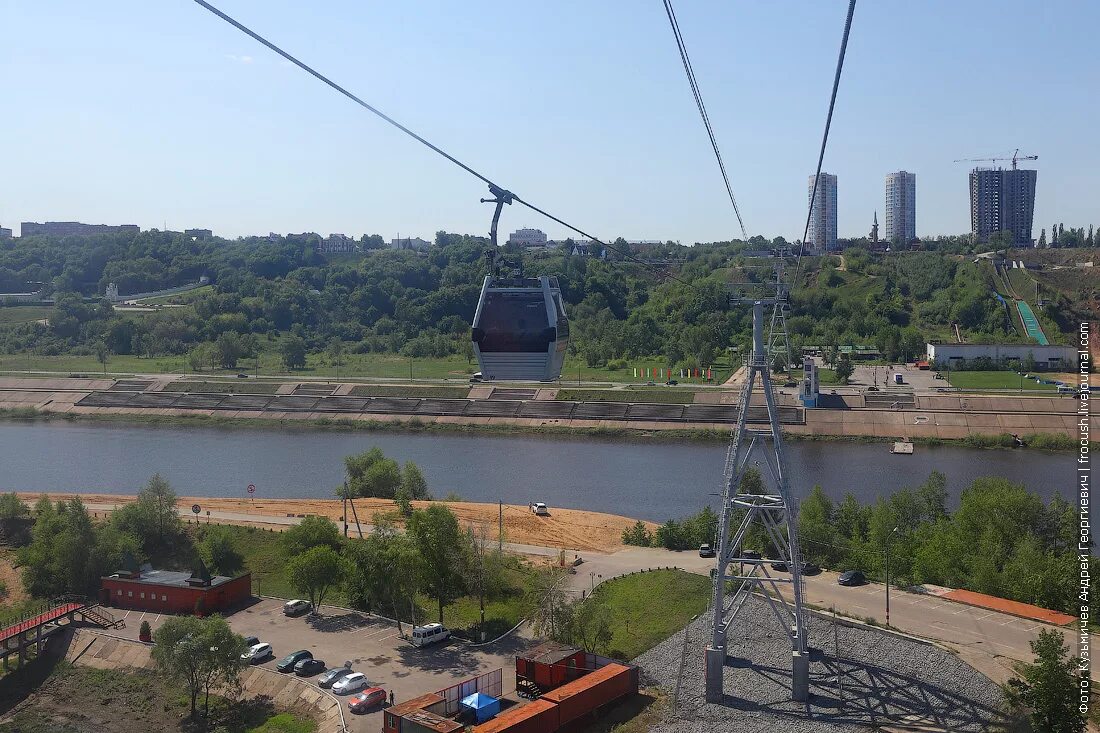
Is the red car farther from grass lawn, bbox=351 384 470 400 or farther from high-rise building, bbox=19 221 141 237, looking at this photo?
high-rise building, bbox=19 221 141 237

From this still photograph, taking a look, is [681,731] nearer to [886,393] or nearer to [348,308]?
[886,393]

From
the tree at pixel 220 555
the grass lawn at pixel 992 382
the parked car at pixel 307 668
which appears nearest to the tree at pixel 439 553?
the parked car at pixel 307 668

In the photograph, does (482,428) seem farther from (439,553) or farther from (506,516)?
(439,553)

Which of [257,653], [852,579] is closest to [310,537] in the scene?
[257,653]

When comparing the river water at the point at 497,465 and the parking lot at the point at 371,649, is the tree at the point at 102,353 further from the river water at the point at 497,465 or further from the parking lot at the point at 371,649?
the parking lot at the point at 371,649

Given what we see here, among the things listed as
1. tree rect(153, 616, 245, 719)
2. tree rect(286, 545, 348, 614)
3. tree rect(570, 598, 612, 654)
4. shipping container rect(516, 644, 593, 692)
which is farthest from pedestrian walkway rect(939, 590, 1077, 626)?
tree rect(153, 616, 245, 719)

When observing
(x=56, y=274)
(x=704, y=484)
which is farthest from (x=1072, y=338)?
(x=56, y=274)
